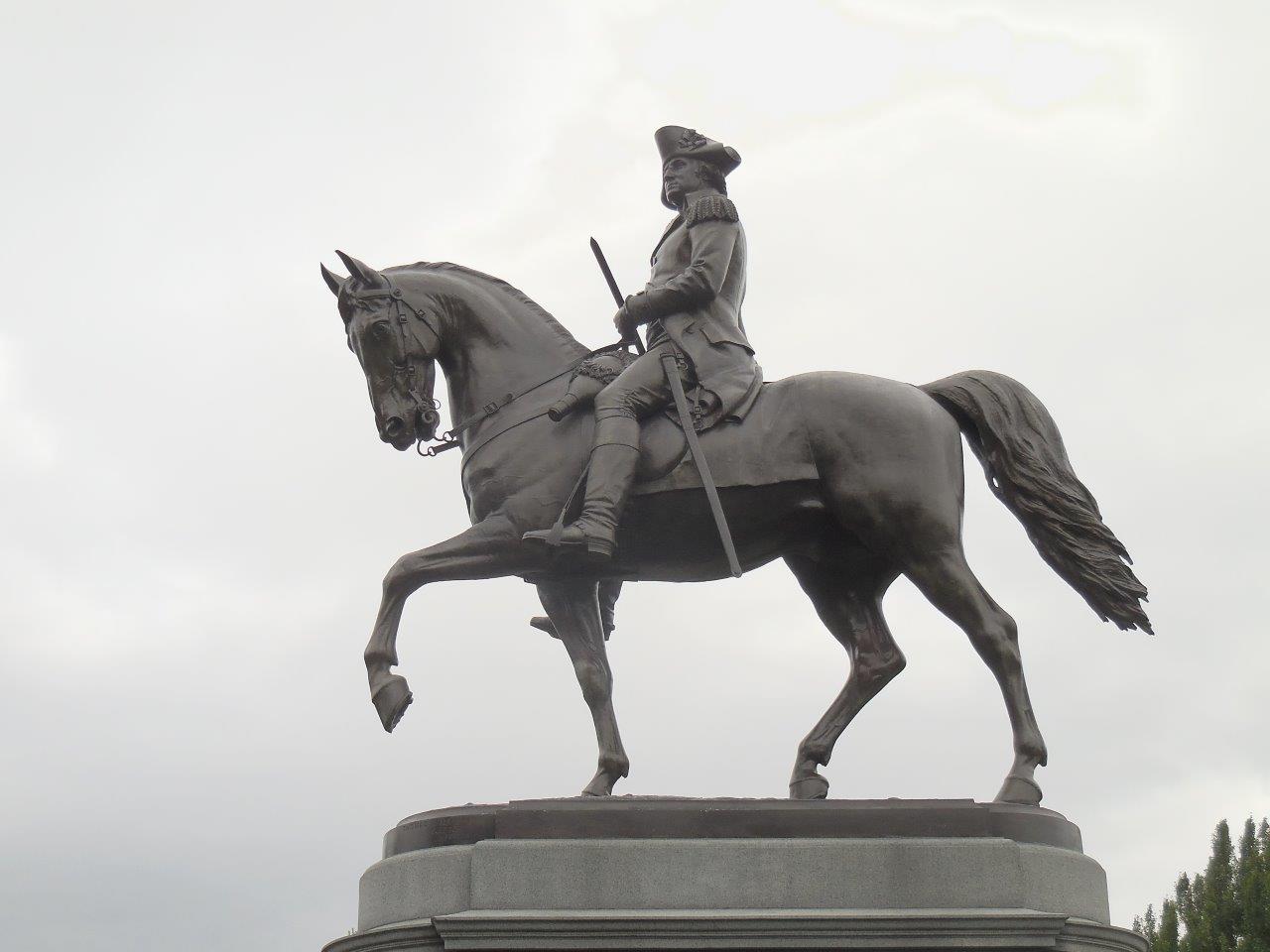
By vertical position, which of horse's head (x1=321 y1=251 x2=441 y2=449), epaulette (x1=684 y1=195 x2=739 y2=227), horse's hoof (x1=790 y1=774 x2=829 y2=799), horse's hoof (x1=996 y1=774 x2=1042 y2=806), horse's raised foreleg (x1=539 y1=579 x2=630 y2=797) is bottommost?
horse's hoof (x1=996 y1=774 x2=1042 y2=806)

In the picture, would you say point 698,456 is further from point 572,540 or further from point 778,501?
point 572,540

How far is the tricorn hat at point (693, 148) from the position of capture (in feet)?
39.6

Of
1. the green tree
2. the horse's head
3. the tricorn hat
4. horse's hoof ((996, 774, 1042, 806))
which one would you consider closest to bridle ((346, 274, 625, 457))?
the horse's head

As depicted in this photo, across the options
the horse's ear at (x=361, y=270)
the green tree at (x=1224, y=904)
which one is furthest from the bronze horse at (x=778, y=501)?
the green tree at (x=1224, y=904)

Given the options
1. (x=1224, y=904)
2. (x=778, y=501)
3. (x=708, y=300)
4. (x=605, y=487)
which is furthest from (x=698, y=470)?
(x=1224, y=904)

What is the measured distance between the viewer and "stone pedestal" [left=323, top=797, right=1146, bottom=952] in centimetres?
916

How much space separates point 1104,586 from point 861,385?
198cm

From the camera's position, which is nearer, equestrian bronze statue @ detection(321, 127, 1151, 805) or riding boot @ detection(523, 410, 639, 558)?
riding boot @ detection(523, 410, 639, 558)

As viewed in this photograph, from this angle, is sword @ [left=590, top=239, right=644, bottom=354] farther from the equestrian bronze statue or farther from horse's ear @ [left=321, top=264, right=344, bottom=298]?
horse's ear @ [left=321, top=264, right=344, bottom=298]

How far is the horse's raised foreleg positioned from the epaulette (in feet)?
8.55

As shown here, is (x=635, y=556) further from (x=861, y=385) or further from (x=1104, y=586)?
(x=1104, y=586)

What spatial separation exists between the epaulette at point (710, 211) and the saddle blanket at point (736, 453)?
1547mm

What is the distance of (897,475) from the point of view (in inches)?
418

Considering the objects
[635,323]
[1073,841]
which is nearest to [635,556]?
[635,323]
